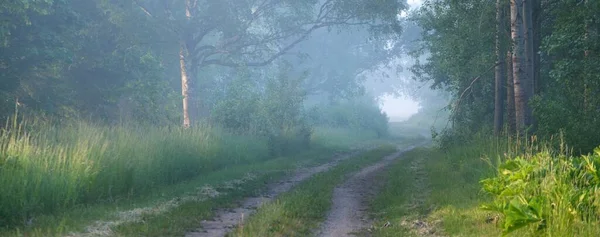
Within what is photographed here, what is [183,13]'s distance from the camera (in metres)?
37.4

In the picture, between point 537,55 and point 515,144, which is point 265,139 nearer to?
point 537,55

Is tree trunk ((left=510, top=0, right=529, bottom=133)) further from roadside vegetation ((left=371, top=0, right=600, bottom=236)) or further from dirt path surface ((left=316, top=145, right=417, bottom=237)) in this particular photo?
dirt path surface ((left=316, top=145, right=417, bottom=237))

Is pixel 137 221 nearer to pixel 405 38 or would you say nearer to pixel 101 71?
pixel 101 71

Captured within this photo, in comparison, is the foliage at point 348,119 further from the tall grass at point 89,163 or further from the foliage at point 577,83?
the foliage at point 577,83

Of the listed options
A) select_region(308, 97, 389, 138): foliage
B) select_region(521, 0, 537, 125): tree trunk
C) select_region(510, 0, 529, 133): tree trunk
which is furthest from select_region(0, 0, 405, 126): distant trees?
select_region(521, 0, 537, 125): tree trunk

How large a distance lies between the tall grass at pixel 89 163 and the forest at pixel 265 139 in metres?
0.05

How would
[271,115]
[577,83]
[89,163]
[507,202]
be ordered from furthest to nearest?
[271,115] < [577,83] < [89,163] < [507,202]

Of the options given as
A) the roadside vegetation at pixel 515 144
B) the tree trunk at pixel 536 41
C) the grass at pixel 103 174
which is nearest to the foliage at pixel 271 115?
the roadside vegetation at pixel 515 144

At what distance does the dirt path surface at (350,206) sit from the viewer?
10.7 metres

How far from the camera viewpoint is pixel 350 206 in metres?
13.4

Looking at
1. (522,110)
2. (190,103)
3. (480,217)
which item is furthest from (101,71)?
(480,217)

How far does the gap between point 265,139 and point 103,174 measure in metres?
13.8

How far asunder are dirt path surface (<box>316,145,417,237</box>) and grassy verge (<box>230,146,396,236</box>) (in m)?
0.20

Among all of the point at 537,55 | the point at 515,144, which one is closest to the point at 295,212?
the point at 515,144
